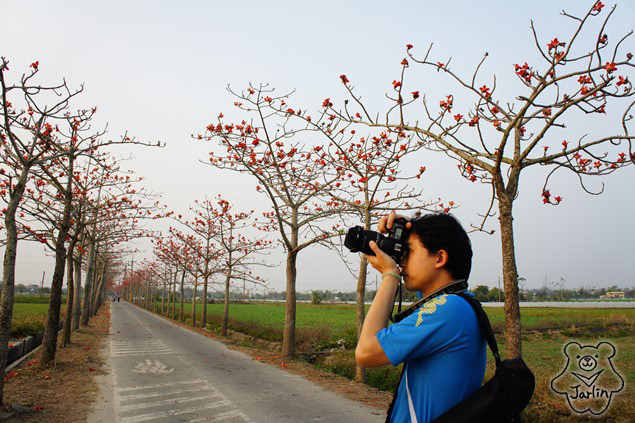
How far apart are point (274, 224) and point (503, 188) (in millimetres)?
9489

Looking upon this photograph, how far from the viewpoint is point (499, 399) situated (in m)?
1.26

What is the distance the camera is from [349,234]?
1.72 metres

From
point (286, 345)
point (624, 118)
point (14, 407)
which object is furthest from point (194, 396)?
point (624, 118)

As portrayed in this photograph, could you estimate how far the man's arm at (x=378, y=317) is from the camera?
4.48 feet

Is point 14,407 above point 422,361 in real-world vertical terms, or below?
below

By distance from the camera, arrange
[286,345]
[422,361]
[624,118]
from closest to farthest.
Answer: [422,361] → [624,118] → [286,345]

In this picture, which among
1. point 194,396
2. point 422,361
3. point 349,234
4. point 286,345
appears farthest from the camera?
point 286,345

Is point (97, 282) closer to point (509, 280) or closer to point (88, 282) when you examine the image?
point (88, 282)

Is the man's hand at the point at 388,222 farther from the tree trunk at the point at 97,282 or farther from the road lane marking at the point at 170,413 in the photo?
the tree trunk at the point at 97,282

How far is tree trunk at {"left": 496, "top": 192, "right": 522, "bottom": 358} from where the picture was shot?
13.6 feet

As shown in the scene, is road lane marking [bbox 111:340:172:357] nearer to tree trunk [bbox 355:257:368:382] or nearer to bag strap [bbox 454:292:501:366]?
tree trunk [bbox 355:257:368:382]

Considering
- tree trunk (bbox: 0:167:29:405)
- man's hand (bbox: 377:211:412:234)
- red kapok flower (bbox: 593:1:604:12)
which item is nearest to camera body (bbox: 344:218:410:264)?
man's hand (bbox: 377:211:412:234)

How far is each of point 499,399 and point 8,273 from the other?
258 inches

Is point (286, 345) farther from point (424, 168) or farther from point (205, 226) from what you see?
point (205, 226)
